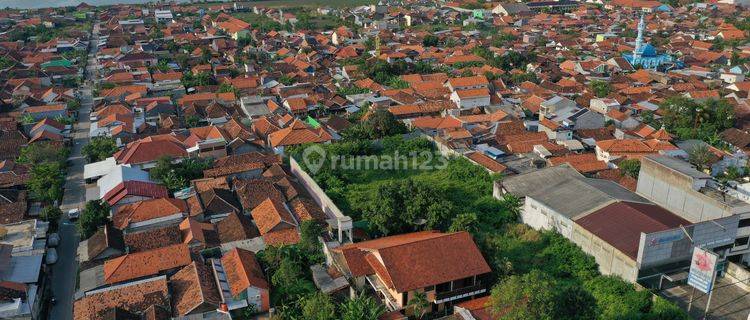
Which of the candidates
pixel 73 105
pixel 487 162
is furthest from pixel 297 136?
pixel 73 105

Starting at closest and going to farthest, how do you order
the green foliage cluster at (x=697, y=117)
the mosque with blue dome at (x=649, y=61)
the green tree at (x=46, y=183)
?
the green tree at (x=46, y=183) < the green foliage cluster at (x=697, y=117) < the mosque with blue dome at (x=649, y=61)

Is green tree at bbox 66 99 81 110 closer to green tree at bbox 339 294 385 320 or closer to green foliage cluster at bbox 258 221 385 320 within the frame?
green foliage cluster at bbox 258 221 385 320

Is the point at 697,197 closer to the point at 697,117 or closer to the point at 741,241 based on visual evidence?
the point at 741,241

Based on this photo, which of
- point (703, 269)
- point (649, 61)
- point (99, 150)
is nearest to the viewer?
point (703, 269)

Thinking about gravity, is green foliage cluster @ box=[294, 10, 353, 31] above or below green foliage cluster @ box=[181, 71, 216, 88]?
below

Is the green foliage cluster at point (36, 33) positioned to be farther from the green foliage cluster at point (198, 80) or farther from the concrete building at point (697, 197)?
the concrete building at point (697, 197)

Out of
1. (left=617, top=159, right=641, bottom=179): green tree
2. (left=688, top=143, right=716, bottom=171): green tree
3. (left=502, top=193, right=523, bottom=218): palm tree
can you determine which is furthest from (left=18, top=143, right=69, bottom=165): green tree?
(left=688, top=143, right=716, bottom=171): green tree

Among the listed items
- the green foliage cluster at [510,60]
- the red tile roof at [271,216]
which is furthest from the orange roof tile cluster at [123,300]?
the green foliage cluster at [510,60]
